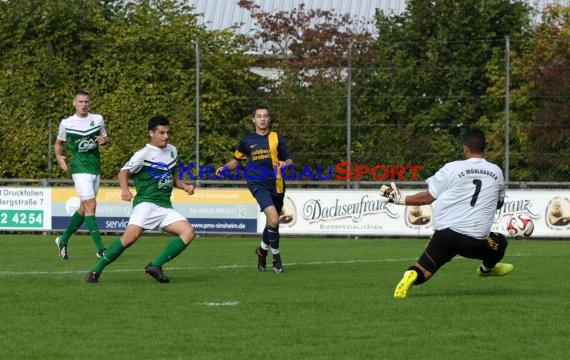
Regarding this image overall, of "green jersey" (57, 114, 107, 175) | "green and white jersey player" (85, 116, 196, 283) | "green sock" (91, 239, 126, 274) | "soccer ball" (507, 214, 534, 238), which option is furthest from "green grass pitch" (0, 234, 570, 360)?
"green jersey" (57, 114, 107, 175)

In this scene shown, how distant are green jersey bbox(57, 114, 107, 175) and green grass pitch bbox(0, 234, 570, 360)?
1582 mm

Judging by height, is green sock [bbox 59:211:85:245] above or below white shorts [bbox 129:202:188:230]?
below

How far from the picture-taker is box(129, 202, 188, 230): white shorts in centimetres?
1266

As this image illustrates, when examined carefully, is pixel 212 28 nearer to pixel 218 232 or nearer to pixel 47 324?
pixel 218 232

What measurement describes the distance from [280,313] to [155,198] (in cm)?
326

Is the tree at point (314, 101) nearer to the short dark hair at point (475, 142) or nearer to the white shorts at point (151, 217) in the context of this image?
the white shorts at point (151, 217)

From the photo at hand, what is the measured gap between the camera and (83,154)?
17125 mm

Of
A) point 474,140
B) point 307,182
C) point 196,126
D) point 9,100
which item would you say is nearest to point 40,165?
point 9,100

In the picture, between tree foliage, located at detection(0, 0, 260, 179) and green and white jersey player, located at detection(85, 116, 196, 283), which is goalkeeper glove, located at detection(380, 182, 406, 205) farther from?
tree foliage, located at detection(0, 0, 260, 179)

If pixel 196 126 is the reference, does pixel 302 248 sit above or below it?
below

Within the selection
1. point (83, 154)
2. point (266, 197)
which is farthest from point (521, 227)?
point (83, 154)

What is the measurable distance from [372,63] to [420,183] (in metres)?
2.65

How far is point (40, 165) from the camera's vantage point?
92.4ft

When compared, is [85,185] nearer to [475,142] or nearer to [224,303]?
[224,303]
